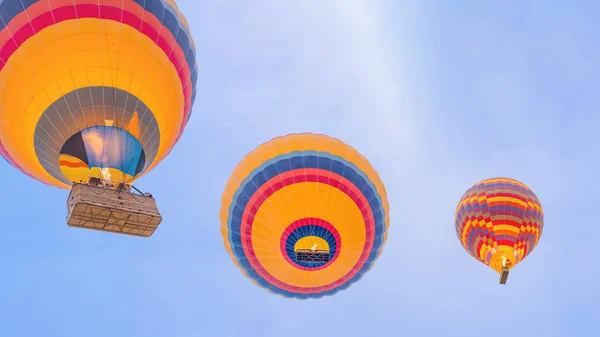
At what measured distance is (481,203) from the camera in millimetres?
20844

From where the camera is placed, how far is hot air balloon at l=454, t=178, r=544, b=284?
65.5 feet

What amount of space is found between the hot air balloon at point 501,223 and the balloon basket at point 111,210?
1089cm

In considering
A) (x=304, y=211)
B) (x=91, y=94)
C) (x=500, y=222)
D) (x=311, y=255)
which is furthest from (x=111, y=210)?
(x=500, y=222)

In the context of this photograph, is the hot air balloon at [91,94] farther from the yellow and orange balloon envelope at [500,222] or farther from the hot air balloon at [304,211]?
the yellow and orange balloon envelope at [500,222]

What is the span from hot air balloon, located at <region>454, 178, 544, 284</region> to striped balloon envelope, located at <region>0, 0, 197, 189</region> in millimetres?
10543

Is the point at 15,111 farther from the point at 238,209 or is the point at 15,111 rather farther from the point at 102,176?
the point at 238,209

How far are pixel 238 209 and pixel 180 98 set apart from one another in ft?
11.7

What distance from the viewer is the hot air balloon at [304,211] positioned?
16.8 meters

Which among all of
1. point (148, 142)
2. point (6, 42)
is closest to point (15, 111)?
point (6, 42)

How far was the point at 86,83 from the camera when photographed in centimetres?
1317

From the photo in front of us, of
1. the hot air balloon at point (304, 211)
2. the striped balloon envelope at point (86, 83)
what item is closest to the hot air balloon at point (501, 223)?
the hot air balloon at point (304, 211)

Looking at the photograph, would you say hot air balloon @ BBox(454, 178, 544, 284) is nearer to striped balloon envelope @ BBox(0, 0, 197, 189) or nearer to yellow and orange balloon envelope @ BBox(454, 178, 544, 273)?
yellow and orange balloon envelope @ BBox(454, 178, 544, 273)

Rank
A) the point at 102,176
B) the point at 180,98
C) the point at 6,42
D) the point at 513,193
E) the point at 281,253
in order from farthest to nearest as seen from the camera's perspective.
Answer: the point at 513,193, the point at 281,253, the point at 180,98, the point at 102,176, the point at 6,42

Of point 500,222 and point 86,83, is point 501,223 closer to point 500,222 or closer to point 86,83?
point 500,222
